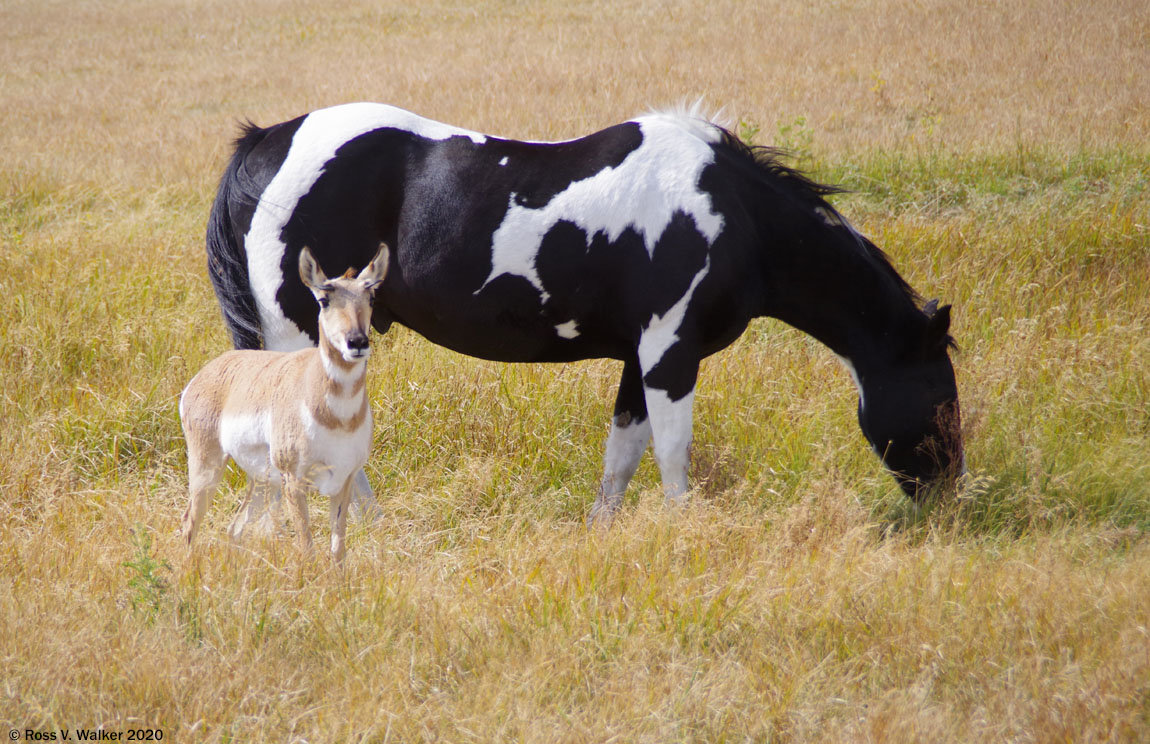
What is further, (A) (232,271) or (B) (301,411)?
(A) (232,271)

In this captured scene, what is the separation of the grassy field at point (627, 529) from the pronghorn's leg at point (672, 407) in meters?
0.17

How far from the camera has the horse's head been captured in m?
4.35

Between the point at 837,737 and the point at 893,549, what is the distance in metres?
1.45

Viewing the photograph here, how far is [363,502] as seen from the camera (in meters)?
4.38

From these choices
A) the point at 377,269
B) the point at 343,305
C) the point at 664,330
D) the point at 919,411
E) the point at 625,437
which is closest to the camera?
the point at 343,305

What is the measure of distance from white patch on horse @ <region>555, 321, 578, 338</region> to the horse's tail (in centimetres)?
142

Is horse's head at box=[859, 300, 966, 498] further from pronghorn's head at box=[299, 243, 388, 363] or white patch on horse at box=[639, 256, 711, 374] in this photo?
pronghorn's head at box=[299, 243, 388, 363]

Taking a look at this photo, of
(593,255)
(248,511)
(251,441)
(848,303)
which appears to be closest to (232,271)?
(248,511)

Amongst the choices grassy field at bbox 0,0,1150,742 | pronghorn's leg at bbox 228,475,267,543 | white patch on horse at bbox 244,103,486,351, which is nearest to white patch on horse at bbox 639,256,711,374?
grassy field at bbox 0,0,1150,742

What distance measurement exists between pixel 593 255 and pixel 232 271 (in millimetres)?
1744

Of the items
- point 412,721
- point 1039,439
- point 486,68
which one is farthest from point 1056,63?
point 412,721

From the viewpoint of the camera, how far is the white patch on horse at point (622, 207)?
13.3 ft

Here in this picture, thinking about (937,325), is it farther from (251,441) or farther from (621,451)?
(251,441)

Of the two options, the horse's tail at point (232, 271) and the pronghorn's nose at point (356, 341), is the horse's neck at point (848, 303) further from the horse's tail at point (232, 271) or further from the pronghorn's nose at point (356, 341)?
the horse's tail at point (232, 271)
